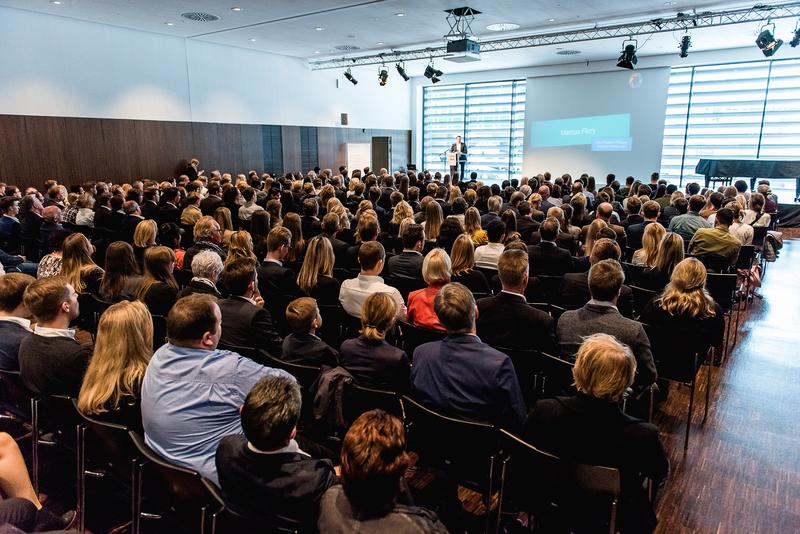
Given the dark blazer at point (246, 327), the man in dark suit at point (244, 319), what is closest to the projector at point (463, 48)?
the man in dark suit at point (244, 319)

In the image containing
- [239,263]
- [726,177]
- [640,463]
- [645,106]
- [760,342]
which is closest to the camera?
[640,463]

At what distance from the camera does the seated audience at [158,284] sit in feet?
12.6

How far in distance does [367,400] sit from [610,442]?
116 centimetres

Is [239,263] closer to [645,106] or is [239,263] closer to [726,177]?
[726,177]

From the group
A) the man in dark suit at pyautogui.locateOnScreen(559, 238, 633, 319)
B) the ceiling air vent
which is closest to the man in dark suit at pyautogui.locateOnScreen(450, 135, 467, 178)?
the ceiling air vent

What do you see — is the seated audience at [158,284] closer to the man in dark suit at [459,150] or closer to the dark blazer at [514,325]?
the dark blazer at [514,325]

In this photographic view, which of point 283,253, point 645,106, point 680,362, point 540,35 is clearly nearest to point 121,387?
point 283,253

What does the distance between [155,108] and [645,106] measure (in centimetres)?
1403

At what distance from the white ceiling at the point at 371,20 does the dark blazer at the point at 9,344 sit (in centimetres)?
812

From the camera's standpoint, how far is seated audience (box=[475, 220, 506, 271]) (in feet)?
16.5

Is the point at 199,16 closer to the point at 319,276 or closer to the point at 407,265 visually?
the point at 319,276

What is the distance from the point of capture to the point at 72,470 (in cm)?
328

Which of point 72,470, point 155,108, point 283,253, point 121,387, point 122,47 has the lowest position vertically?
point 72,470

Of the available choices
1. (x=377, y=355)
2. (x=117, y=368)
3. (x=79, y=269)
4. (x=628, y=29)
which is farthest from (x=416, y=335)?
(x=628, y=29)
